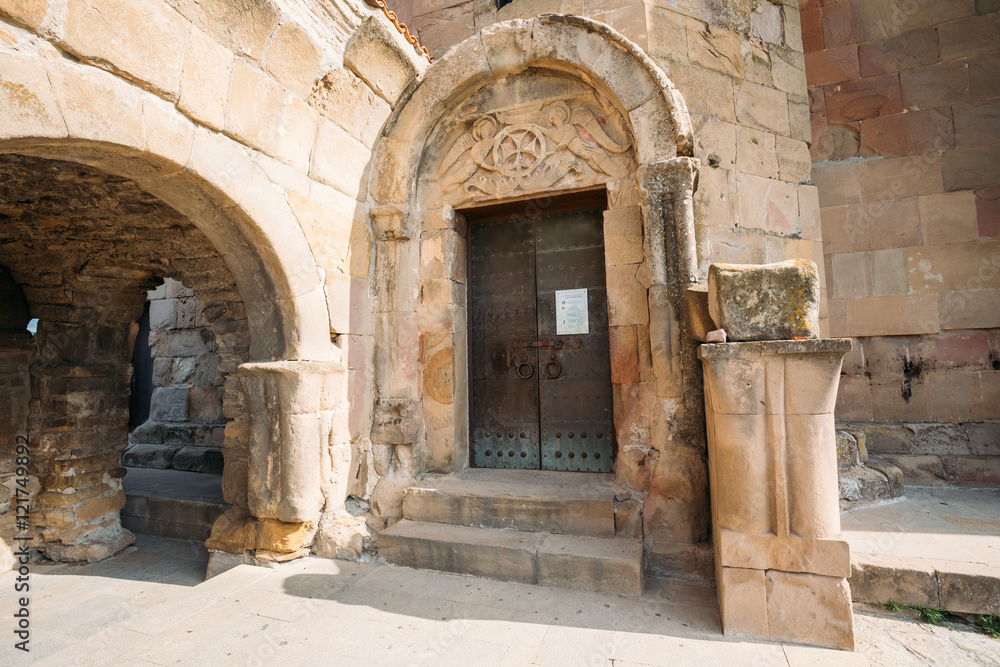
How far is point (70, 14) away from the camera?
1.93 m

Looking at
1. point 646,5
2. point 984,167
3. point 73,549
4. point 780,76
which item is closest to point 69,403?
point 73,549

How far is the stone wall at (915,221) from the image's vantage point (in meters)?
4.05

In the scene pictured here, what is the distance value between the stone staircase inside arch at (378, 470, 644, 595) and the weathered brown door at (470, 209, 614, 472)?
381 millimetres

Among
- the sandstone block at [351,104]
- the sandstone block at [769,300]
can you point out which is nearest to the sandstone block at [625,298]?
the sandstone block at [769,300]

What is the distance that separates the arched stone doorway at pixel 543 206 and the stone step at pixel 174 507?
Answer: 2115 mm

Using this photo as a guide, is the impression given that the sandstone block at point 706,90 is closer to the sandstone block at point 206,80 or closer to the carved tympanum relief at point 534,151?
the carved tympanum relief at point 534,151

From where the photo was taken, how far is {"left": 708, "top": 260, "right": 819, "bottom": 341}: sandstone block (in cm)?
215

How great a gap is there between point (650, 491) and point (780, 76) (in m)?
3.46

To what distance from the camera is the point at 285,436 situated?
294 cm

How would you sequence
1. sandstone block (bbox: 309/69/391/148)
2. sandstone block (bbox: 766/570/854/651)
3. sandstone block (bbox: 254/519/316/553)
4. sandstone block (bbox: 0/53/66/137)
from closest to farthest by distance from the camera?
1. sandstone block (bbox: 0/53/66/137)
2. sandstone block (bbox: 766/570/854/651)
3. sandstone block (bbox: 254/519/316/553)
4. sandstone block (bbox: 309/69/391/148)

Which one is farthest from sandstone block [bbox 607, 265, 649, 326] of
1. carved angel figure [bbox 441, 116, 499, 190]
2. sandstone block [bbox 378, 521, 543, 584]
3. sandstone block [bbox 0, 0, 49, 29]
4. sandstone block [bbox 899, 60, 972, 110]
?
sandstone block [bbox 899, 60, 972, 110]

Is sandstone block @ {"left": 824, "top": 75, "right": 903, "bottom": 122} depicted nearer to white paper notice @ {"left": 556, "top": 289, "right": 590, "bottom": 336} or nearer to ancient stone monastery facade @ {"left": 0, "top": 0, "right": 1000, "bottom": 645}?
ancient stone monastery facade @ {"left": 0, "top": 0, "right": 1000, "bottom": 645}

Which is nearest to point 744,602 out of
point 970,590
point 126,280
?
point 970,590

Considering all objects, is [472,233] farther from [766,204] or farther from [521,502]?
[766,204]
